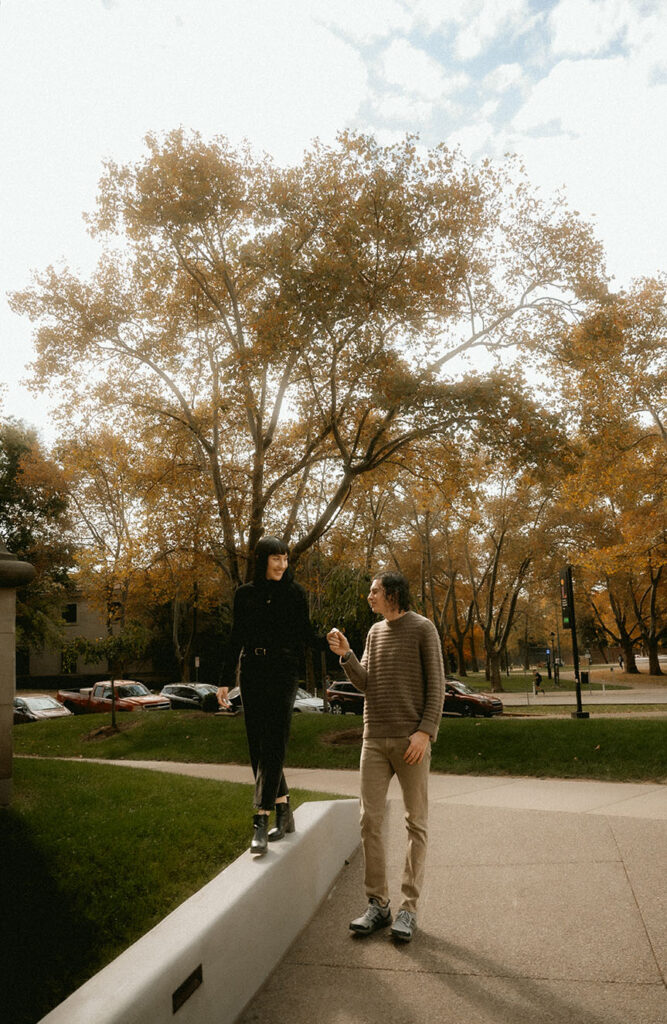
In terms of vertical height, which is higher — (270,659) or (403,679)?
(270,659)

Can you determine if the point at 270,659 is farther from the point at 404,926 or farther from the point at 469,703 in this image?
the point at 469,703

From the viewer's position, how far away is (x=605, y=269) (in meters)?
15.9

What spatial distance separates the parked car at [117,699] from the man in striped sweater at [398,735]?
79.0 feet

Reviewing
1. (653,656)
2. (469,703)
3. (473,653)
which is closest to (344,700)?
(469,703)

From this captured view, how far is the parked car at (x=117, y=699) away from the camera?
27.5 metres

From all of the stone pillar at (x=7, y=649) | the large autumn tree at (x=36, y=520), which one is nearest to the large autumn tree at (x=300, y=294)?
the stone pillar at (x=7, y=649)

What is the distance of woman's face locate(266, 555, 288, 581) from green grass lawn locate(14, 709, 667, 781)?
7.88 meters

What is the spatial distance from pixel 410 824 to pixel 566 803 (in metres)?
4.61

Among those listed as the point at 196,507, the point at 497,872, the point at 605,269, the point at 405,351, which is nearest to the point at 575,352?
the point at 605,269

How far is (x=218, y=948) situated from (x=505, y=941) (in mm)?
1732

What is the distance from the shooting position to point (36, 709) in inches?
1089

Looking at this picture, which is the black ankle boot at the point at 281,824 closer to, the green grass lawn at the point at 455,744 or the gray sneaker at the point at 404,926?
the gray sneaker at the point at 404,926

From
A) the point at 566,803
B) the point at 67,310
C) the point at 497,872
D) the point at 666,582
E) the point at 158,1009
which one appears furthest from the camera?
the point at 666,582

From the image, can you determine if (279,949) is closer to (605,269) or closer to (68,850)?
(68,850)
